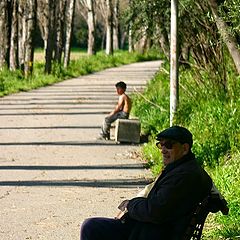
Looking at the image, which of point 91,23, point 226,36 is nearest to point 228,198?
point 226,36

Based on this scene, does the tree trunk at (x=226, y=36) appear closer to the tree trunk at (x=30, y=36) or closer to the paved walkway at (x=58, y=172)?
the paved walkway at (x=58, y=172)

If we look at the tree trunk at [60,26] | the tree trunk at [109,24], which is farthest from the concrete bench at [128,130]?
the tree trunk at [109,24]

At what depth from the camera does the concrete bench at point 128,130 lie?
54.0ft

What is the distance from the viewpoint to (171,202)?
5891 millimetres

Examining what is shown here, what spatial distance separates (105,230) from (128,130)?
403 inches

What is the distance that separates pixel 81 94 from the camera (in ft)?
99.7

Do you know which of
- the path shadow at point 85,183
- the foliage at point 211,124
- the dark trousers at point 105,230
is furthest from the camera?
the path shadow at point 85,183

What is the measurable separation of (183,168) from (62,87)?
28790 mm

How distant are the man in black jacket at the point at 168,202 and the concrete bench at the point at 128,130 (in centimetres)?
1013

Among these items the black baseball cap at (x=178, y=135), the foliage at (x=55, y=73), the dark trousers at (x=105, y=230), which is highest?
the black baseball cap at (x=178, y=135)

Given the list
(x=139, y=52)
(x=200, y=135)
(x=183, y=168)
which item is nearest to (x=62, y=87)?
(x=200, y=135)

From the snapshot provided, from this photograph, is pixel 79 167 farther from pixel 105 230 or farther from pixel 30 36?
pixel 30 36

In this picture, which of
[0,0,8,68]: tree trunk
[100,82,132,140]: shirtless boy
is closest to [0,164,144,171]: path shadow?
[100,82,132,140]: shirtless boy

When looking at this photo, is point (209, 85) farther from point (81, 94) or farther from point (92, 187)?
point (81, 94)
